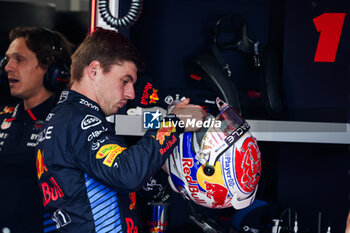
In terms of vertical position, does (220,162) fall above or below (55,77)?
below

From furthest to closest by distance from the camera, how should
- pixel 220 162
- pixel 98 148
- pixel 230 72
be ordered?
pixel 230 72
pixel 220 162
pixel 98 148

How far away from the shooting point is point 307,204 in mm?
1875

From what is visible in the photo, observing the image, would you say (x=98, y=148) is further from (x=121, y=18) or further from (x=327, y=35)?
(x=327, y=35)

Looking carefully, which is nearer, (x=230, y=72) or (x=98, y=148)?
(x=98, y=148)

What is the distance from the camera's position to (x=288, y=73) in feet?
6.02

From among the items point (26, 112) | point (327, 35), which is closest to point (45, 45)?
point (26, 112)

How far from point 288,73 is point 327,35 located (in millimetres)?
225

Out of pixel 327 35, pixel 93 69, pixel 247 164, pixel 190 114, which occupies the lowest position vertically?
pixel 247 164

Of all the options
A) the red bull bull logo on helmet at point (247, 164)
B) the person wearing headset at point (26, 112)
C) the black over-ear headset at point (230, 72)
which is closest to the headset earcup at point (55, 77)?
the person wearing headset at point (26, 112)

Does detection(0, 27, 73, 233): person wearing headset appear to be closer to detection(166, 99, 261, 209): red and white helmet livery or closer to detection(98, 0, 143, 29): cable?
detection(98, 0, 143, 29): cable

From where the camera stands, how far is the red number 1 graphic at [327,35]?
1805 mm

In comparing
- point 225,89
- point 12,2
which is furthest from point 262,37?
point 12,2

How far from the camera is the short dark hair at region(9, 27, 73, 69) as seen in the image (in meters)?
1.77

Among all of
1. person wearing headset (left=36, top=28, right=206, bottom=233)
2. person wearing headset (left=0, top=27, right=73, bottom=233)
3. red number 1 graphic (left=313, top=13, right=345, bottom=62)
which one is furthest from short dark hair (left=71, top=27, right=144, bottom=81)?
red number 1 graphic (left=313, top=13, right=345, bottom=62)
